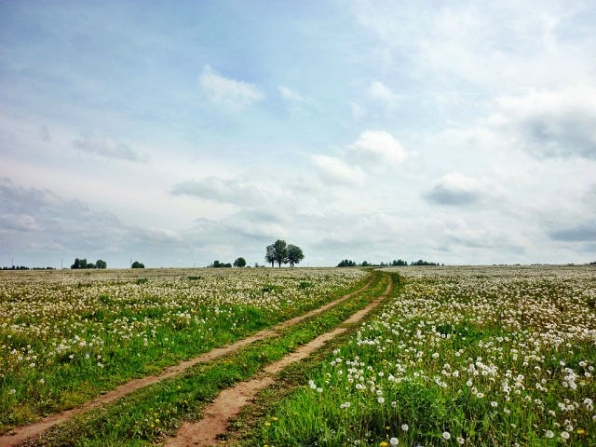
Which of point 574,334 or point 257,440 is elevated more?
point 574,334

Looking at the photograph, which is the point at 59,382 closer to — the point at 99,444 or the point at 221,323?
the point at 99,444

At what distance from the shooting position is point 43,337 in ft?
45.8

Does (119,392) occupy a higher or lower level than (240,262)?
lower

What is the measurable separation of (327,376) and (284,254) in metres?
150

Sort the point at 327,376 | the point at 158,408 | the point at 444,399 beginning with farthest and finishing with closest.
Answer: the point at 327,376 < the point at 158,408 < the point at 444,399

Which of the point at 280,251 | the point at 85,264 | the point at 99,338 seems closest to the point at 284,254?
the point at 280,251

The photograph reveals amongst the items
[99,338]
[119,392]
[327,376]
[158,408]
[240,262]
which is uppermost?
[240,262]

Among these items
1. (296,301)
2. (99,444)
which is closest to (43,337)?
(99,444)

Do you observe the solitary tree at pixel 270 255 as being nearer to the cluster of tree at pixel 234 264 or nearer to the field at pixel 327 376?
the cluster of tree at pixel 234 264

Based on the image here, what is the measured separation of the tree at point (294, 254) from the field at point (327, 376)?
139945 mm

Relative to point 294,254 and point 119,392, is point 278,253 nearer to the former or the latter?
point 294,254

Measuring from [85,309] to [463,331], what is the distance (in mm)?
17136

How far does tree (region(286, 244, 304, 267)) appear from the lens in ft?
526

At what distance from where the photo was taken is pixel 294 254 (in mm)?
160250
